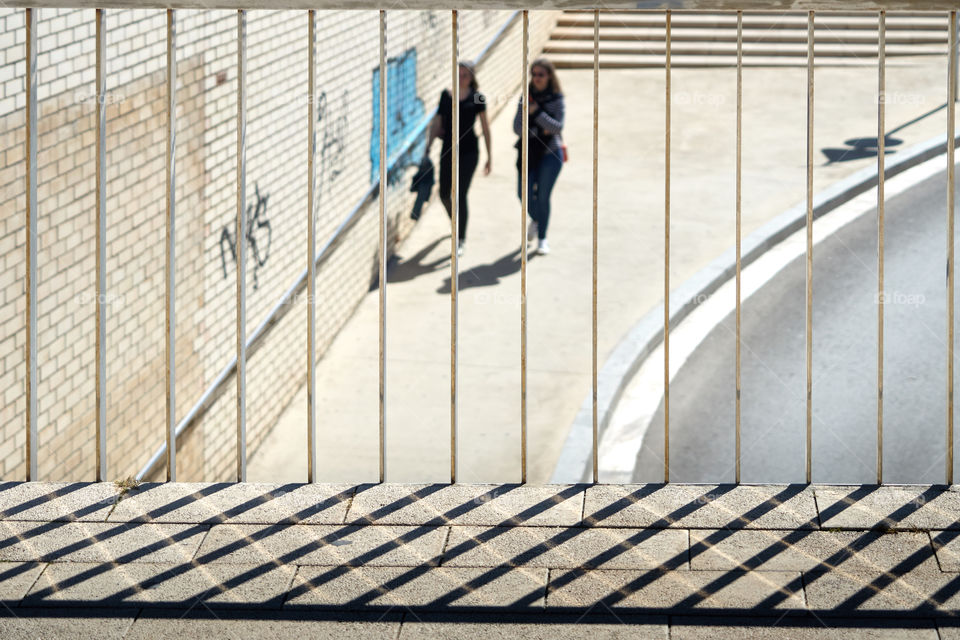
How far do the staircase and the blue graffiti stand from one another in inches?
274

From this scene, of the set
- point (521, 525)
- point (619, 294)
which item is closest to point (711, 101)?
point (619, 294)

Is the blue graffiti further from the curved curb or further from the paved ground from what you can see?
the paved ground

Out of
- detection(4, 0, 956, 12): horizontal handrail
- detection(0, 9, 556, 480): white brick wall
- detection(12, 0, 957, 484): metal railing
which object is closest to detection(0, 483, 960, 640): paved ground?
detection(12, 0, 957, 484): metal railing

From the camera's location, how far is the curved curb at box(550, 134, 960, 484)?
26.6 ft

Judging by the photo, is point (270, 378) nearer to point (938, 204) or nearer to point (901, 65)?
point (938, 204)

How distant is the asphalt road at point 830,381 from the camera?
7.71 metres

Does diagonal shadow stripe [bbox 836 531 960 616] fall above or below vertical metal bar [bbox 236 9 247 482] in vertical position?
below

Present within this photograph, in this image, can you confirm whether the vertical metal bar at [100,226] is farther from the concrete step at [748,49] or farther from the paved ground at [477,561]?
the concrete step at [748,49]

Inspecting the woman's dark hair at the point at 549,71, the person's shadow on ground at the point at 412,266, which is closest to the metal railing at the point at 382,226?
the woman's dark hair at the point at 549,71

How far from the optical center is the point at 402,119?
1226cm

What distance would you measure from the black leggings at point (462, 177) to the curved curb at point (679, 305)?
2.30m

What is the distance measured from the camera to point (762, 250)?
1184 centimetres

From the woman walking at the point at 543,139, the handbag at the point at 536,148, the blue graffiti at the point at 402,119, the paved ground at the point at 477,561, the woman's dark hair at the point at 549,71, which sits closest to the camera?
the paved ground at the point at 477,561

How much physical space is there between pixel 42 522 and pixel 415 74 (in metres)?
9.69
